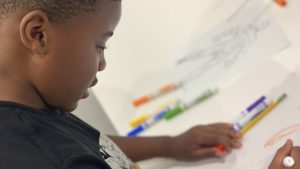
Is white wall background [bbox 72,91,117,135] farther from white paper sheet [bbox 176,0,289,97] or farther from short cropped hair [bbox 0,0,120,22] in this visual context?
short cropped hair [bbox 0,0,120,22]

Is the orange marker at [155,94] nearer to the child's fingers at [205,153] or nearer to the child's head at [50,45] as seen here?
the child's fingers at [205,153]

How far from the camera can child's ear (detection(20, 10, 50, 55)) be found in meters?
0.45

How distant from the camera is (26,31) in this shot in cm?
46

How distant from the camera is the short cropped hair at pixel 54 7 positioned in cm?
45

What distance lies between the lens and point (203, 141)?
756mm

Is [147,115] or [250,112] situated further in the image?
[147,115]

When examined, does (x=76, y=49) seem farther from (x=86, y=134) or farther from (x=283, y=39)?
(x=283, y=39)

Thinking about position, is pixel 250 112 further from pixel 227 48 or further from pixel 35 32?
pixel 35 32

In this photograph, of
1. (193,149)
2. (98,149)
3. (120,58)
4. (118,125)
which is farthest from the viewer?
(120,58)

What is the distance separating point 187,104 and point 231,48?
0.47 ft

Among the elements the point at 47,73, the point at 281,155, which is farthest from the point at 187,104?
the point at 47,73

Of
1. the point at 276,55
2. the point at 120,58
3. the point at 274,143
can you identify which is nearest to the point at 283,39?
the point at 276,55

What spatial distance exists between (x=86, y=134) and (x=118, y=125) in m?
0.26

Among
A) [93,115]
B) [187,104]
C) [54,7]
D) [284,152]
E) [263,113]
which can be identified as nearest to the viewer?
[54,7]
